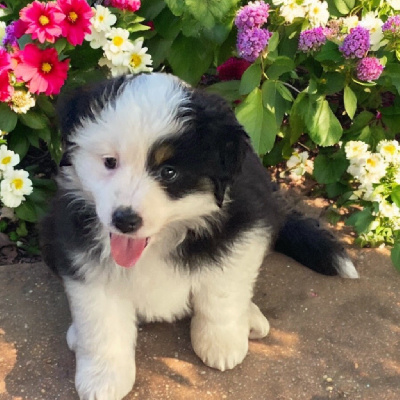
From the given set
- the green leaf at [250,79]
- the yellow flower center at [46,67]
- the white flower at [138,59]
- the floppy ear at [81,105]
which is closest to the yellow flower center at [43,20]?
the yellow flower center at [46,67]

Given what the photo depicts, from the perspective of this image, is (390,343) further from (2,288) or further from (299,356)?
(2,288)

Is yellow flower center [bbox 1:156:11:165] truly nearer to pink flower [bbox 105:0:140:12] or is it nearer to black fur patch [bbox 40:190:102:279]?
black fur patch [bbox 40:190:102:279]

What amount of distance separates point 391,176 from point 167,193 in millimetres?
1916

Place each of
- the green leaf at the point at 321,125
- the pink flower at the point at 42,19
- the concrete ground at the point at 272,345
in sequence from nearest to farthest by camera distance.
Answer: the concrete ground at the point at 272,345 < the pink flower at the point at 42,19 < the green leaf at the point at 321,125

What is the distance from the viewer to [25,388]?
2.96m

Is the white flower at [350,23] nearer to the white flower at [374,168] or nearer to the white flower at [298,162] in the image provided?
the white flower at [374,168]

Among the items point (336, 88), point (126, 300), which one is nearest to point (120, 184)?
point (126, 300)

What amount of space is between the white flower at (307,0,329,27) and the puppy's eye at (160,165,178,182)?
1681 millimetres

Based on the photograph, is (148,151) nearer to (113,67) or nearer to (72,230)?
(72,230)

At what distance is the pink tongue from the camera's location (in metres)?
2.55

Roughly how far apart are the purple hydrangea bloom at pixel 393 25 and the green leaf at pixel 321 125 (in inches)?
20.2

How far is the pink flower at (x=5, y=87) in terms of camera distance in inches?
132

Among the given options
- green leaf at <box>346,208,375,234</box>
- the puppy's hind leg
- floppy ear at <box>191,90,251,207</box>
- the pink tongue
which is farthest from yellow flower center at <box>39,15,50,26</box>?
green leaf at <box>346,208,375,234</box>

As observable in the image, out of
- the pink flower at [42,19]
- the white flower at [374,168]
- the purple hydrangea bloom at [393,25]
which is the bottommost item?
the white flower at [374,168]
